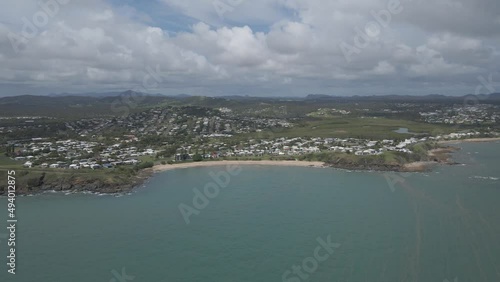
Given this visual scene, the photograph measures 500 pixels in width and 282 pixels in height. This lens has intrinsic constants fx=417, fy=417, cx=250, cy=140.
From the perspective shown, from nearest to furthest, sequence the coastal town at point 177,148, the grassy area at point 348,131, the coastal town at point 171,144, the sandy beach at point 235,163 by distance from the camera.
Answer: the coastal town at point 177,148 → the sandy beach at point 235,163 → the coastal town at point 171,144 → the grassy area at point 348,131

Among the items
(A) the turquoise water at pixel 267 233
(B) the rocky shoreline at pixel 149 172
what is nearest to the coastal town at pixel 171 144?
(B) the rocky shoreline at pixel 149 172

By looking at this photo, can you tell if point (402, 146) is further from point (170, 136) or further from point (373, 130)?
point (170, 136)

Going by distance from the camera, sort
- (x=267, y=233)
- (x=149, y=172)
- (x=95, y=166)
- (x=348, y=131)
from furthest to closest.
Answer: (x=348, y=131) < (x=149, y=172) < (x=95, y=166) < (x=267, y=233)

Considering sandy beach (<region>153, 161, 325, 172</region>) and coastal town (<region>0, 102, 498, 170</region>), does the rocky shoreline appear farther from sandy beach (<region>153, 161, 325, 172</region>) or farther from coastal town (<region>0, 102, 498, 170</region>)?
coastal town (<region>0, 102, 498, 170</region>)

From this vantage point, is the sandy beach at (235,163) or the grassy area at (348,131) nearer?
the sandy beach at (235,163)

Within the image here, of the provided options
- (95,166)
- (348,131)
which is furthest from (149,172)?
(348,131)

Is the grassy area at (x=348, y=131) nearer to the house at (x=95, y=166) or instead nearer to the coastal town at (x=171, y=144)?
the coastal town at (x=171, y=144)

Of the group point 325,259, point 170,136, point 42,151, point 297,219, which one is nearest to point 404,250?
point 325,259

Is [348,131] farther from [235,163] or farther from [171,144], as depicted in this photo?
Answer: [235,163]

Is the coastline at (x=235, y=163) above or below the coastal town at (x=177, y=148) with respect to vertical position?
below
